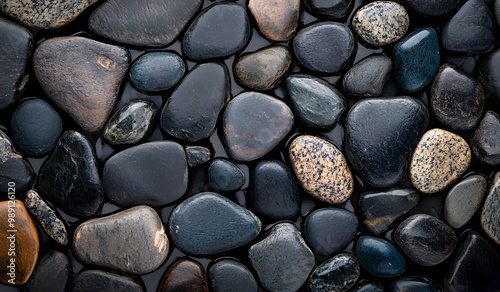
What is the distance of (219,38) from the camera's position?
1.22 m

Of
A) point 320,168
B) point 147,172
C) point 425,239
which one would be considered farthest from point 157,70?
point 425,239

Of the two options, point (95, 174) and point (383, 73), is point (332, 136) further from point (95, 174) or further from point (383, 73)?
point (95, 174)

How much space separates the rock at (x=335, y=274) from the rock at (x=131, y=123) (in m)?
0.57

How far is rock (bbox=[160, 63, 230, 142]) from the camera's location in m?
1.21

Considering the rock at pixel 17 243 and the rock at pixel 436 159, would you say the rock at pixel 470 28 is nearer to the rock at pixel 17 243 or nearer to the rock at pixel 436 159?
the rock at pixel 436 159

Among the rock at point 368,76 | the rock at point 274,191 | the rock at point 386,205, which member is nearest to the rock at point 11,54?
the rock at point 274,191

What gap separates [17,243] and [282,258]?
0.68 meters

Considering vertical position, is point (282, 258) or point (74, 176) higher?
point (74, 176)

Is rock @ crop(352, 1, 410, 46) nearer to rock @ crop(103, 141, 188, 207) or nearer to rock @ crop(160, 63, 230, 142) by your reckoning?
rock @ crop(160, 63, 230, 142)

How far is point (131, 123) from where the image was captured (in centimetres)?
119

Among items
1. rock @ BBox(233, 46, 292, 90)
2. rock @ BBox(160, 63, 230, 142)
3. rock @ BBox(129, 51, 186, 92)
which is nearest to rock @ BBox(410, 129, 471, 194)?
rock @ BBox(233, 46, 292, 90)

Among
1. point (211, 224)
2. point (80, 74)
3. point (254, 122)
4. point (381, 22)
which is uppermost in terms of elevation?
→ point (381, 22)

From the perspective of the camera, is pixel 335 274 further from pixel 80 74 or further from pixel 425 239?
pixel 80 74

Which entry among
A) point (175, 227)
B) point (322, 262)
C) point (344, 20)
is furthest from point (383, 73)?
point (175, 227)
